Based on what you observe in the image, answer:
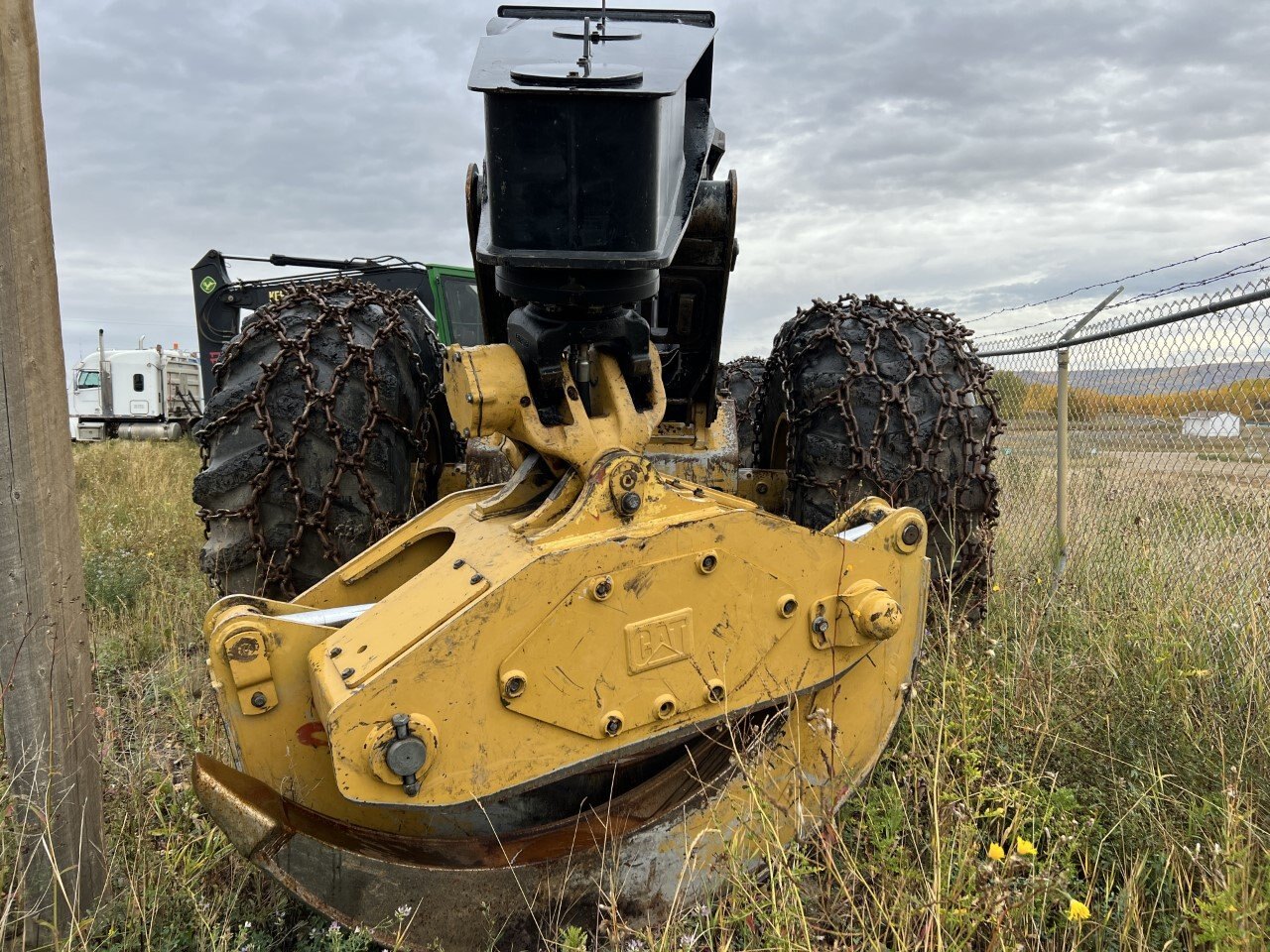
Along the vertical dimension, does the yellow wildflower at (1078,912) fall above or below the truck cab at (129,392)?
below

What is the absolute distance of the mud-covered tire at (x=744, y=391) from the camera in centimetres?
507

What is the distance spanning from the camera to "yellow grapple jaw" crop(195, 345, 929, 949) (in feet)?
5.74

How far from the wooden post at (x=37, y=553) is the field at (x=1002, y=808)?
5.9 inches

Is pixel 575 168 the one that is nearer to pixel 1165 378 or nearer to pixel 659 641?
pixel 659 641

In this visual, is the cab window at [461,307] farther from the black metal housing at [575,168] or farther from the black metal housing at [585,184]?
the black metal housing at [575,168]

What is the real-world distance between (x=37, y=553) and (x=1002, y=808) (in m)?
2.27

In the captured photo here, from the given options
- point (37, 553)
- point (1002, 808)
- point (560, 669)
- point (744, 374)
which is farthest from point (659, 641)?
point (744, 374)

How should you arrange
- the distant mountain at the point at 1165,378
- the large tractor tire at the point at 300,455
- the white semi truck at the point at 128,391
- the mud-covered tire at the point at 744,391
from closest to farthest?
the large tractor tire at the point at 300,455 < the distant mountain at the point at 1165,378 < the mud-covered tire at the point at 744,391 < the white semi truck at the point at 128,391

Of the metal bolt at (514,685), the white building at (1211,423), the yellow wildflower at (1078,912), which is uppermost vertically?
the white building at (1211,423)

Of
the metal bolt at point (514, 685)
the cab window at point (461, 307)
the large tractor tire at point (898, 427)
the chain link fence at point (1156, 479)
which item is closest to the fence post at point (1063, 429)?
the chain link fence at point (1156, 479)

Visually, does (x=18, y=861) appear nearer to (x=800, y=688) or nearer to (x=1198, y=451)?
(x=800, y=688)

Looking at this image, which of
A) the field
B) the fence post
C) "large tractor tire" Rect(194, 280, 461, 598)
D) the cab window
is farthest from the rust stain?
the cab window

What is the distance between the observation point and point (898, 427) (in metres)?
2.97

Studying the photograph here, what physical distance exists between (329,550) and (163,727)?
111 centimetres
